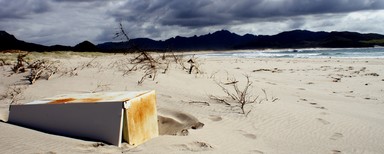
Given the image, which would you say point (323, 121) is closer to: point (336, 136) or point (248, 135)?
point (336, 136)

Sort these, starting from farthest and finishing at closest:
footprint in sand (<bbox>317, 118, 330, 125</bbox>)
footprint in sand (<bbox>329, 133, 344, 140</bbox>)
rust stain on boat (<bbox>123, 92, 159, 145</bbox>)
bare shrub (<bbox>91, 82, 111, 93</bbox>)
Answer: bare shrub (<bbox>91, 82, 111, 93</bbox>) < footprint in sand (<bbox>317, 118, 330, 125</bbox>) < footprint in sand (<bbox>329, 133, 344, 140</bbox>) < rust stain on boat (<bbox>123, 92, 159, 145</bbox>)

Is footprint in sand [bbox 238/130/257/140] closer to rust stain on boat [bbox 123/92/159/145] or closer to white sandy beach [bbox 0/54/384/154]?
white sandy beach [bbox 0/54/384/154]

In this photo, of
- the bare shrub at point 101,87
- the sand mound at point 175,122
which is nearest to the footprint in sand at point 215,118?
the sand mound at point 175,122

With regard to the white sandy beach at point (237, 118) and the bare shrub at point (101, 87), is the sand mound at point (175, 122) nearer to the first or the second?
the white sandy beach at point (237, 118)

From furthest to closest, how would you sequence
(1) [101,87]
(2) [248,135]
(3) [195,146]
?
(1) [101,87] < (2) [248,135] < (3) [195,146]

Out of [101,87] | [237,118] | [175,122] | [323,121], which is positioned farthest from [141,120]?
[101,87]

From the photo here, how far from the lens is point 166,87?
515 centimetres

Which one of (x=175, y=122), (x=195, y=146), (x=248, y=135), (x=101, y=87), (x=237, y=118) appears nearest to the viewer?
(x=195, y=146)

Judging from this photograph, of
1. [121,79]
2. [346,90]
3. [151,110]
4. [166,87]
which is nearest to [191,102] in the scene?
[166,87]

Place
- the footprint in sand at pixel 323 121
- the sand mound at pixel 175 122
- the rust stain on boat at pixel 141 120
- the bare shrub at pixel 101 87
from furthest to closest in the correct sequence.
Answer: the bare shrub at pixel 101 87, the footprint in sand at pixel 323 121, the sand mound at pixel 175 122, the rust stain on boat at pixel 141 120

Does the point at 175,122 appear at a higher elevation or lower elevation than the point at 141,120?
lower

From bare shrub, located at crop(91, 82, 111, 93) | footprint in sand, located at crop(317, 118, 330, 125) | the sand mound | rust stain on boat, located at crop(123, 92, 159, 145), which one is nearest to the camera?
rust stain on boat, located at crop(123, 92, 159, 145)

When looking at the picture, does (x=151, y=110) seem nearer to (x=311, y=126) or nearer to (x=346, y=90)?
(x=311, y=126)

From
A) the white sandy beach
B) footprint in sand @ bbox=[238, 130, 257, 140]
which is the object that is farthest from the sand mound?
footprint in sand @ bbox=[238, 130, 257, 140]
